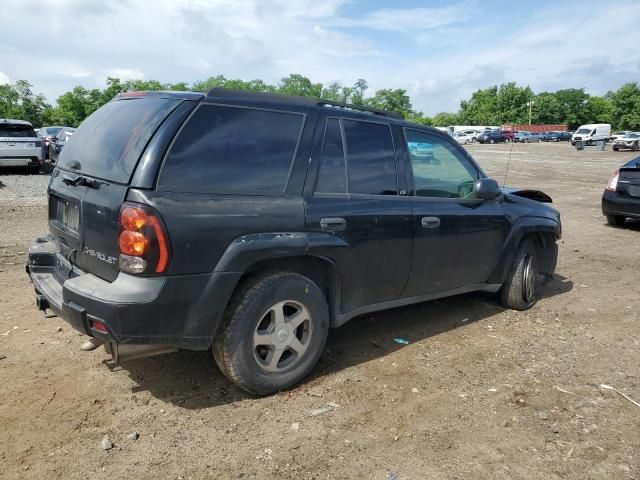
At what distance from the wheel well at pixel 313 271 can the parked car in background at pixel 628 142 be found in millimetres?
48846

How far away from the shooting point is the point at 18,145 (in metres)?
16.3

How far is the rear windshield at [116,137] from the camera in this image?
3.04m

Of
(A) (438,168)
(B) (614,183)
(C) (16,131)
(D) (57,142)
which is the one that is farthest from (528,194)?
(D) (57,142)

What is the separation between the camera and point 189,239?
290 cm

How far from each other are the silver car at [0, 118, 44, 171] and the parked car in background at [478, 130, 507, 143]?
179ft

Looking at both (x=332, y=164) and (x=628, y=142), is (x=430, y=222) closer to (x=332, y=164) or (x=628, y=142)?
(x=332, y=164)

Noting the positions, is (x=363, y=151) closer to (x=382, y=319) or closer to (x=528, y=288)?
(x=382, y=319)

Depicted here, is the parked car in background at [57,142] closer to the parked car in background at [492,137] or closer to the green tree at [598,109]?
the parked car in background at [492,137]

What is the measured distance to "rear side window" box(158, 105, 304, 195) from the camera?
2.99 meters

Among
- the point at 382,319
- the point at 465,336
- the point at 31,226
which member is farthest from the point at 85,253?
the point at 31,226

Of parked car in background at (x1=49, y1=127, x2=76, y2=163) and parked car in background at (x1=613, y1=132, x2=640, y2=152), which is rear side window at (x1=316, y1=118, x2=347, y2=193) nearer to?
parked car in background at (x1=49, y1=127, x2=76, y2=163)

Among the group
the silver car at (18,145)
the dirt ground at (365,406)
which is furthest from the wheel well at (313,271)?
the silver car at (18,145)

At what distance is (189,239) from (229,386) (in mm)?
1184

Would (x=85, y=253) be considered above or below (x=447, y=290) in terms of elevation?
above
